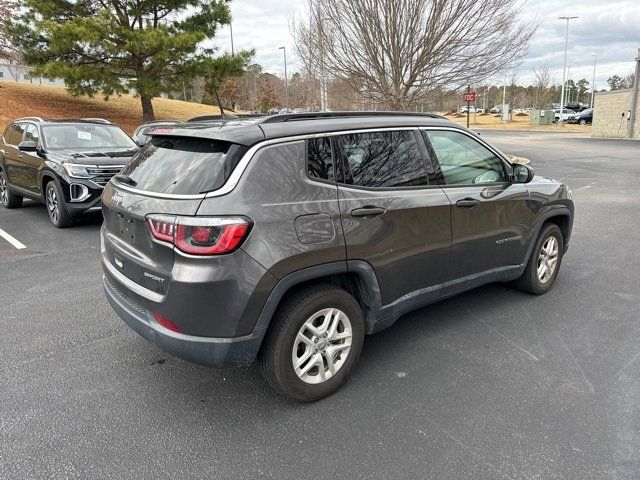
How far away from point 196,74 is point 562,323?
1982 cm

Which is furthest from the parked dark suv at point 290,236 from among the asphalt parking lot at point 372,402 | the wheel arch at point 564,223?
the wheel arch at point 564,223

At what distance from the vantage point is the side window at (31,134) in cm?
820

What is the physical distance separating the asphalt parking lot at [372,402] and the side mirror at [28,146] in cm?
403

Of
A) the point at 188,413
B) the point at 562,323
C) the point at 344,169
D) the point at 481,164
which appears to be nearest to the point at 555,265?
the point at 562,323

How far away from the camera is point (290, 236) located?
2.66 meters

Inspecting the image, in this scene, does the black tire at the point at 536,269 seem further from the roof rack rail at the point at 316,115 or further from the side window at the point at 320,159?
the side window at the point at 320,159

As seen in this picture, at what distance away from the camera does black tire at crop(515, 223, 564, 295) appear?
14.4ft

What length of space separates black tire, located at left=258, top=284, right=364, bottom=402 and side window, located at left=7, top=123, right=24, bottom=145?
8253mm

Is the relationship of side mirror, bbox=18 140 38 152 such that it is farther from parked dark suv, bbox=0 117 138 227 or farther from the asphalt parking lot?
the asphalt parking lot

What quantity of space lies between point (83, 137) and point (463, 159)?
7062 millimetres

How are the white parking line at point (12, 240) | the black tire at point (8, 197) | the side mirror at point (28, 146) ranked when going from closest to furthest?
1. the white parking line at point (12, 240)
2. the side mirror at point (28, 146)
3. the black tire at point (8, 197)

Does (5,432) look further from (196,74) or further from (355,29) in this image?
(196,74)

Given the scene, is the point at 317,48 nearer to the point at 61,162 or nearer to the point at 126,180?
the point at 61,162

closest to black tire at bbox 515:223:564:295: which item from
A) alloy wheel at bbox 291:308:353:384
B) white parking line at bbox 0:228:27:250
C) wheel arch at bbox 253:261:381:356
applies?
wheel arch at bbox 253:261:381:356
